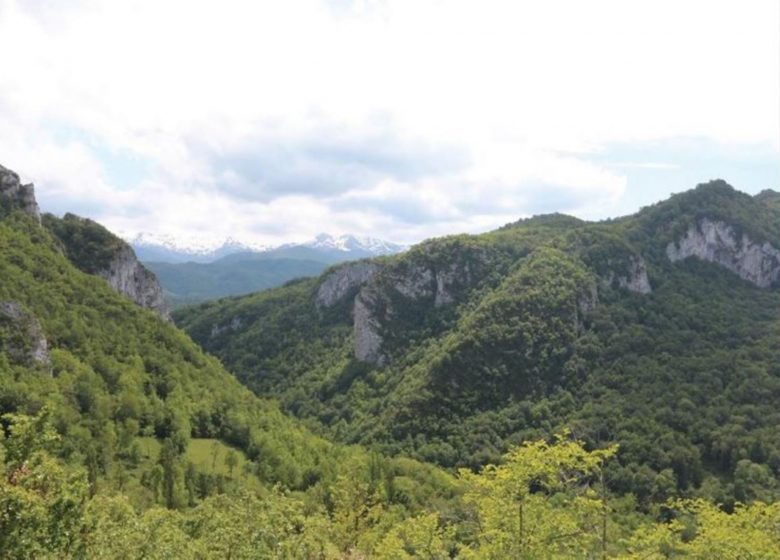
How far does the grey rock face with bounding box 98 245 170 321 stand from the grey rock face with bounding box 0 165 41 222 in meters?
21.3

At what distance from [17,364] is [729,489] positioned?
122721mm

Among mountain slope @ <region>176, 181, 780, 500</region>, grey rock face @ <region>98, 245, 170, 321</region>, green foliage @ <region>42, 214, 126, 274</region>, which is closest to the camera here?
mountain slope @ <region>176, 181, 780, 500</region>

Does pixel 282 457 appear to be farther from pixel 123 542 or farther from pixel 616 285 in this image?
pixel 616 285

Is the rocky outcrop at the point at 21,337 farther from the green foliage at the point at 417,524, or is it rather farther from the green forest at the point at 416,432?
the green foliage at the point at 417,524

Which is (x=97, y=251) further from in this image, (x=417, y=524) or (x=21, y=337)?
(x=417, y=524)

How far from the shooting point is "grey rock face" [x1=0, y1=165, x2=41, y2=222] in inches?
4828

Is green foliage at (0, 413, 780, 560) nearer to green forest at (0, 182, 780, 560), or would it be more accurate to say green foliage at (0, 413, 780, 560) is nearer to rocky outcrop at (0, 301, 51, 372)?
green forest at (0, 182, 780, 560)

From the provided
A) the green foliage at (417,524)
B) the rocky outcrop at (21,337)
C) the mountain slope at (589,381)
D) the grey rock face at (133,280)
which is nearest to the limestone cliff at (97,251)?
the grey rock face at (133,280)

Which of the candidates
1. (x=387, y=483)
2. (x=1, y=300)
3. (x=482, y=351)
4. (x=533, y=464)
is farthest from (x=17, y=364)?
(x=482, y=351)

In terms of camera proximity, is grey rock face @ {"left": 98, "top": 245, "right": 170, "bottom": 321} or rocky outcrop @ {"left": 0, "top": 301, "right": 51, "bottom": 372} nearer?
rocky outcrop @ {"left": 0, "top": 301, "right": 51, "bottom": 372}

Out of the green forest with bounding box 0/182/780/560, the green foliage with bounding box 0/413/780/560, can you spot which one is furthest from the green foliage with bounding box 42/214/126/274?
the green foliage with bounding box 0/413/780/560

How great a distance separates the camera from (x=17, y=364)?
3406 inches

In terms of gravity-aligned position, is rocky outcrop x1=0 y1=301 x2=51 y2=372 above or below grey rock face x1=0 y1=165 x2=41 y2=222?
below

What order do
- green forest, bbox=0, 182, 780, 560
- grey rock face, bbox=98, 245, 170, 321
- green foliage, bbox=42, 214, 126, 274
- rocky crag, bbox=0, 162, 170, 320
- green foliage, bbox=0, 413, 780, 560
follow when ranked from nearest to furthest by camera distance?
green foliage, bbox=0, 413, 780, 560 < green forest, bbox=0, 182, 780, 560 < rocky crag, bbox=0, 162, 170, 320 < green foliage, bbox=42, 214, 126, 274 < grey rock face, bbox=98, 245, 170, 321
